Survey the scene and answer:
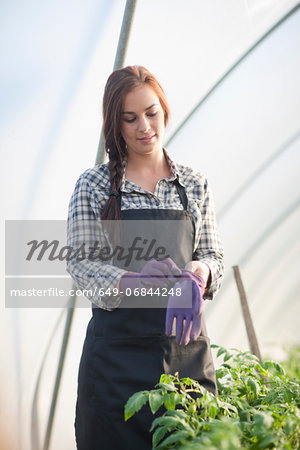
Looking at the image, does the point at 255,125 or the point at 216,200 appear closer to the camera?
the point at 255,125

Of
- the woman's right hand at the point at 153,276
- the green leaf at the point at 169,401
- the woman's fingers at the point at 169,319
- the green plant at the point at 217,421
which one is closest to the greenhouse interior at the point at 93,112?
the woman's right hand at the point at 153,276

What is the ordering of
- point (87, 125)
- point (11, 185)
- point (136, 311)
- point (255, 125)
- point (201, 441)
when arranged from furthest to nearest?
point (255, 125)
point (87, 125)
point (11, 185)
point (136, 311)
point (201, 441)

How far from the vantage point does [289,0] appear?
2744 mm

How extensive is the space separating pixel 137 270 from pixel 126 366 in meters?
0.30

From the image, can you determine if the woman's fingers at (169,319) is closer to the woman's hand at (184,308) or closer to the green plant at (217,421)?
the woman's hand at (184,308)

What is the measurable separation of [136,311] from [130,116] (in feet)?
2.11

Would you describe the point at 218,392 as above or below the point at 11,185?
below

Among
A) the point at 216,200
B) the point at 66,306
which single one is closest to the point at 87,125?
the point at 66,306

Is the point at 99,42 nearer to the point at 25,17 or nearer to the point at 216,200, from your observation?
the point at 25,17

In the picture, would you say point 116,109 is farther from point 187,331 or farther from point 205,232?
point 187,331

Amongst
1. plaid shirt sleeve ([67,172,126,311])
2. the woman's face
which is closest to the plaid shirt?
plaid shirt sleeve ([67,172,126,311])

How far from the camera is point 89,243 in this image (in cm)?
169

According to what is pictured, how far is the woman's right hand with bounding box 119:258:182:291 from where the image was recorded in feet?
5.08

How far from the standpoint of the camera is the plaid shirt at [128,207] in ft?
5.33
